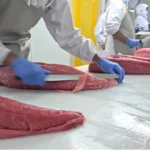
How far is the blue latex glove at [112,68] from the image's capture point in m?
1.49

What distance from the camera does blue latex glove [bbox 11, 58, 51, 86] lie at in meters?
1.11

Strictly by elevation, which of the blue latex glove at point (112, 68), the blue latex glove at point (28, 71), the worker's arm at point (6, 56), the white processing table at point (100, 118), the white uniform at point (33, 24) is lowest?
the white processing table at point (100, 118)

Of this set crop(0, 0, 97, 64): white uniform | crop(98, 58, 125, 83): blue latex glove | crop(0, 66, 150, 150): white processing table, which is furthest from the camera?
crop(98, 58, 125, 83): blue latex glove

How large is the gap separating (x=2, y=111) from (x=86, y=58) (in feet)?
2.90

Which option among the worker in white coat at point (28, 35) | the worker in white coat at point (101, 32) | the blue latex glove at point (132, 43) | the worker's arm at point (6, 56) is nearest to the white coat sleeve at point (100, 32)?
the worker in white coat at point (101, 32)

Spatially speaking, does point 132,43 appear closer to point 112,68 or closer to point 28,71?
point 112,68

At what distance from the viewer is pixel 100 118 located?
90cm

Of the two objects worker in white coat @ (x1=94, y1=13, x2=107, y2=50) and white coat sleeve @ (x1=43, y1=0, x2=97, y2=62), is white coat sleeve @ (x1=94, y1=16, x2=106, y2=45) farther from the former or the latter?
white coat sleeve @ (x1=43, y1=0, x2=97, y2=62)

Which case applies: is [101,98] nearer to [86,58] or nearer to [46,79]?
[46,79]

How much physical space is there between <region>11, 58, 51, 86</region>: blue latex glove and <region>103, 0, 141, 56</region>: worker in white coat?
1.65 metres

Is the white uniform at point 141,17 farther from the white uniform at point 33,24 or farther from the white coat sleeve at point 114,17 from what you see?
the white uniform at point 33,24

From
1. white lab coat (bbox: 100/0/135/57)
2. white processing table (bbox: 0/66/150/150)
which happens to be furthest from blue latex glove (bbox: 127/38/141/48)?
white processing table (bbox: 0/66/150/150)

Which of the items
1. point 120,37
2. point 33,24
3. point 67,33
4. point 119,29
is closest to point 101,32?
point 119,29

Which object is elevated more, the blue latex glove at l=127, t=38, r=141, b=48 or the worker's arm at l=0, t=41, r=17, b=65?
the worker's arm at l=0, t=41, r=17, b=65
